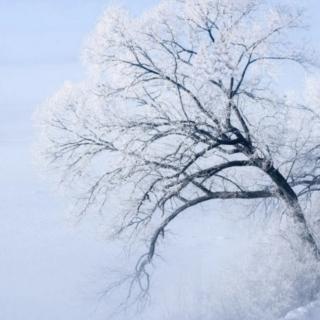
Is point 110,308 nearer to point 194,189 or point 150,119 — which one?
point 194,189

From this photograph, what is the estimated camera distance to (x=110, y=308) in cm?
2067

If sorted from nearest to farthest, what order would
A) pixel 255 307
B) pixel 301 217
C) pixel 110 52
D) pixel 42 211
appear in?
pixel 110 52, pixel 301 217, pixel 255 307, pixel 42 211

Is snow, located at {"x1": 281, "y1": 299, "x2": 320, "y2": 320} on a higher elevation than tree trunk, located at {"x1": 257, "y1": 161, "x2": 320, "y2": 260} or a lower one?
lower

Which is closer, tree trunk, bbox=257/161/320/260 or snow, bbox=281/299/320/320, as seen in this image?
snow, bbox=281/299/320/320

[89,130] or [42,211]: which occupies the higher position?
[42,211]

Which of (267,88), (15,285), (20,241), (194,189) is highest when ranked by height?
(20,241)

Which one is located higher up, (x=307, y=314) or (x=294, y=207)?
(x=294, y=207)

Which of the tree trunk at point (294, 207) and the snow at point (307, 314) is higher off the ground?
the tree trunk at point (294, 207)

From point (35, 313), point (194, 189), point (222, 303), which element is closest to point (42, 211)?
point (35, 313)

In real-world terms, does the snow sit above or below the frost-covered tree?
below

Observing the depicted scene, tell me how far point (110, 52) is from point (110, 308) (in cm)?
1106

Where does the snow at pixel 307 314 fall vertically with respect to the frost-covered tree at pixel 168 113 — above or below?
below

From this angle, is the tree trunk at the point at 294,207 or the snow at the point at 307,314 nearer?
the snow at the point at 307,314

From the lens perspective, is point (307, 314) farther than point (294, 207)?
No
